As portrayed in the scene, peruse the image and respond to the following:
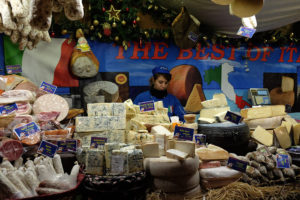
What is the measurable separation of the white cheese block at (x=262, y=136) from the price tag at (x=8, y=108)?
2.64 metres

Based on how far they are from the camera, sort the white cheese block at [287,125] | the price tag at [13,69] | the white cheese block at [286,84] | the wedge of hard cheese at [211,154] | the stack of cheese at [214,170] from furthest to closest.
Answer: the white cheese block at [286,84] → the price tag at [13,69] → the white cheese block at [287,125] → the wedge of hard cheese at [211,154] → the stack of cheese at [214,170]

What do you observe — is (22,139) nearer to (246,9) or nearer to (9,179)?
(9,179)

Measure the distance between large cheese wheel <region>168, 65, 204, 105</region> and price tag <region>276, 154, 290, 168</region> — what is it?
268cm

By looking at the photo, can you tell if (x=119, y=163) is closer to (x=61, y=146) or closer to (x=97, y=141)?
(x=97, y=141)

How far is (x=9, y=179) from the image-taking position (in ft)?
5.33

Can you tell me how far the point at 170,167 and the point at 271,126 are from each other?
1.92m

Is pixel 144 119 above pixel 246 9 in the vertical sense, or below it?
below

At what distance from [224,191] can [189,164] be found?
43 centimetres

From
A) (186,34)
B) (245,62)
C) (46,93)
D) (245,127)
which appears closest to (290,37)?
(245,62)

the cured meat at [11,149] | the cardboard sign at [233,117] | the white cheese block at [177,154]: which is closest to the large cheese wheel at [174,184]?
the white cheese block at [177,154]

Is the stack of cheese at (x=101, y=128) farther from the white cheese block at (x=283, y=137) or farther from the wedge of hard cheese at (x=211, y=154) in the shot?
the white cheese block at (x=283, y=137)

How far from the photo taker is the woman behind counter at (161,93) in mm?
4617

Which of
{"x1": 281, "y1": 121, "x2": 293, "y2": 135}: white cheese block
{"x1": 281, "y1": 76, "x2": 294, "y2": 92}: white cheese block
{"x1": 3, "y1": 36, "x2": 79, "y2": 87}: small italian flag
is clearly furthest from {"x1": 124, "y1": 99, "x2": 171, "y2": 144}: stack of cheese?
{"x1": 281, "y1": 76, "x2": 294, "y2": 92}: white cheese block

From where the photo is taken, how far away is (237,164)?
222 cm
